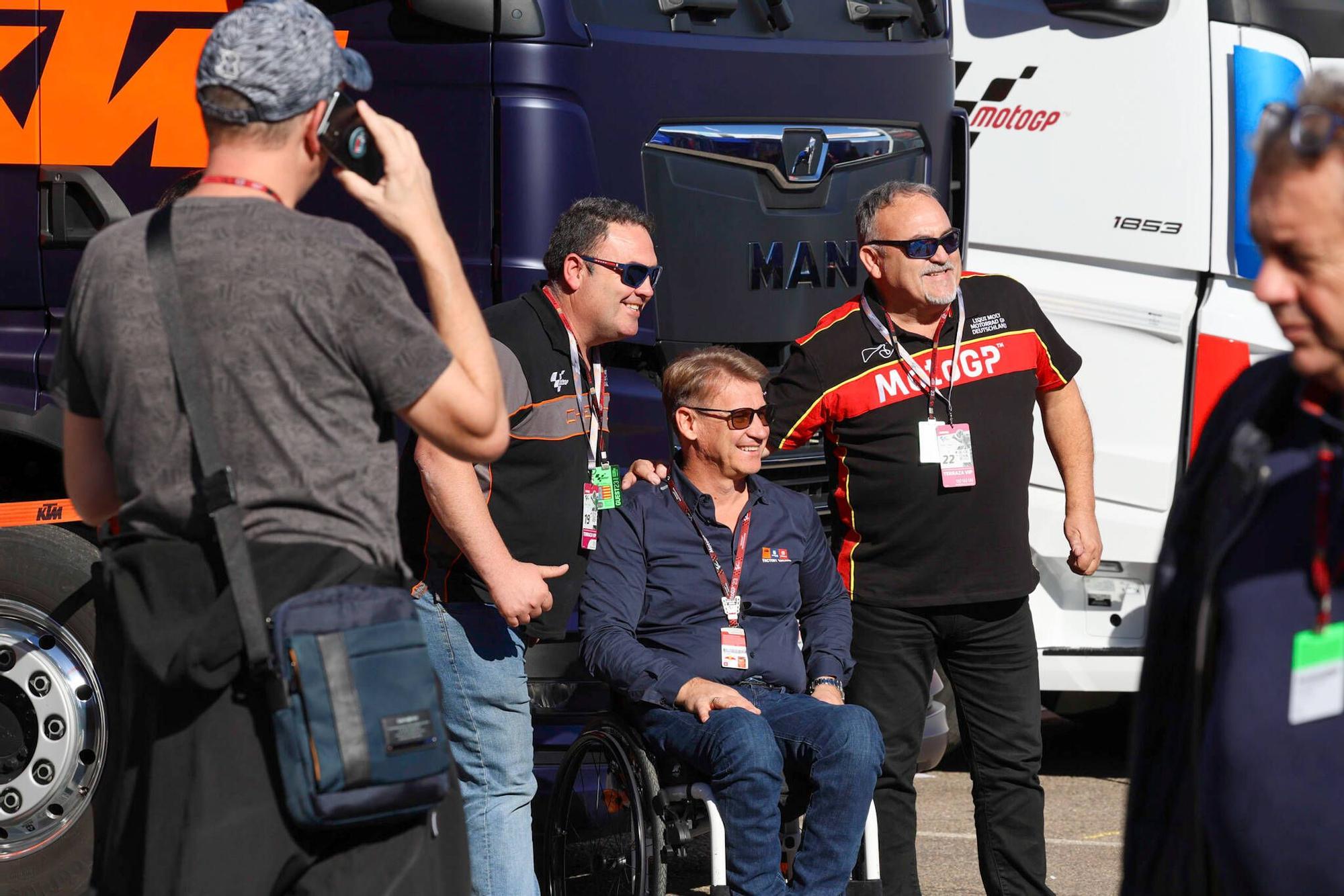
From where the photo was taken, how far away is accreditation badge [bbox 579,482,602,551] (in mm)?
4211

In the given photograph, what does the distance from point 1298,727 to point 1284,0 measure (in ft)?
15.9

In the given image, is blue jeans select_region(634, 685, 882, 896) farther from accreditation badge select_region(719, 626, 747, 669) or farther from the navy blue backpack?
the navy blue backpack

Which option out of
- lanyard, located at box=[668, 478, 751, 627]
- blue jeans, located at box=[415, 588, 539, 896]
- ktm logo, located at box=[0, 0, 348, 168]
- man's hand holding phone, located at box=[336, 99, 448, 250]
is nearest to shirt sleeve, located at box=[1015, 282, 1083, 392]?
lanyard, located at box=[668, 478, 751, 627]

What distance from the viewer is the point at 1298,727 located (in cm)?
187

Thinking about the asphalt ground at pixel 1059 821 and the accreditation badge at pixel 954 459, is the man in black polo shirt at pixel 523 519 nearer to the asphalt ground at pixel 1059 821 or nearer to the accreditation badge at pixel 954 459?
the accreditation badge at pixel 954 459

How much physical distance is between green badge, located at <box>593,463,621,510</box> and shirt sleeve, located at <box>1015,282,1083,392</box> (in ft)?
3.90

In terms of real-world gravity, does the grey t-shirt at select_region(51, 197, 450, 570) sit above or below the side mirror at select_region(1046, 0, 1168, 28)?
below

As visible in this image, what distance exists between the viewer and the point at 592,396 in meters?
4.20

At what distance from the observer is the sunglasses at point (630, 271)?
163 inches

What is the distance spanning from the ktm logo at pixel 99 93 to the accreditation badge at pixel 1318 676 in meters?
3.64

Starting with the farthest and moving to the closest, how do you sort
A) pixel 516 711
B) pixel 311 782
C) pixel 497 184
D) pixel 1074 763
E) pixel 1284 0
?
pixel 1074 763, pixel 1284 0, pixel 497 184, pixel 516 711, pixel 311 782

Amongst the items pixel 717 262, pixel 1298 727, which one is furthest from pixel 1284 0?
pixel 1298 727

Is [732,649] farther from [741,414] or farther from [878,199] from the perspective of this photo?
[878,199]

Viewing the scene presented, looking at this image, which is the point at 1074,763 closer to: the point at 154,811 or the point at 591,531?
the point at 591,531
